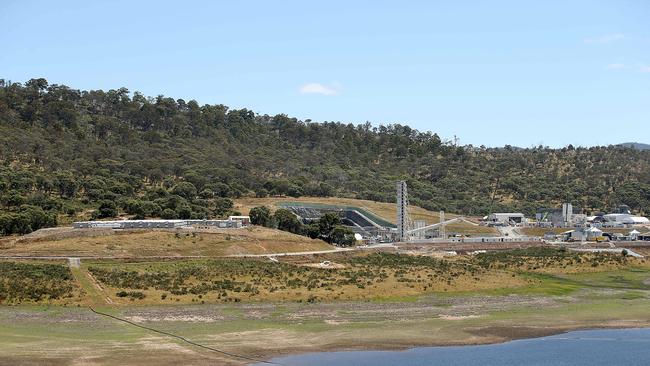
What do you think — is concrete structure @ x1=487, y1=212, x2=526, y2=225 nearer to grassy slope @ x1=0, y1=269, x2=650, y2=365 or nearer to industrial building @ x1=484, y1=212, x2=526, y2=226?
industrial building @ x1=484, y1=212, x2=526, y2=226

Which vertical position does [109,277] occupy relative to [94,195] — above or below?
below

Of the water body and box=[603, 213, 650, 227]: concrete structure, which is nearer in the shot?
the water body

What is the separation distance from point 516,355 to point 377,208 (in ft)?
384

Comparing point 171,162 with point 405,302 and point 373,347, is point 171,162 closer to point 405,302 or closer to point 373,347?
point 405,302

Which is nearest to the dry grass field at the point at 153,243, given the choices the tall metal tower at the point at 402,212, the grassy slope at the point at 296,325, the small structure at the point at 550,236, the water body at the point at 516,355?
the grassy slope at the point at 296,325

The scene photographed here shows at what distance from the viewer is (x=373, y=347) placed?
62156 mm

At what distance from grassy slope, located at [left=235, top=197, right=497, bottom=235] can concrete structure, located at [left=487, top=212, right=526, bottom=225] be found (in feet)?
28.5

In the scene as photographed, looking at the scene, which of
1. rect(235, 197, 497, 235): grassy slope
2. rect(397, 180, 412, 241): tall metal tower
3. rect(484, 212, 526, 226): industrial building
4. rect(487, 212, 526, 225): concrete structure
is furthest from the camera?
rect(487, 212, 526, 225): concrete structure

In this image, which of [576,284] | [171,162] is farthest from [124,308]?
[171,162]

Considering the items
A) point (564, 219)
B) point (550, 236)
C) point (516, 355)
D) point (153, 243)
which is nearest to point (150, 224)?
point (153, 243)

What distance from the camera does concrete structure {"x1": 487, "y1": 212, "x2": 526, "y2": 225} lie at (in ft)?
570

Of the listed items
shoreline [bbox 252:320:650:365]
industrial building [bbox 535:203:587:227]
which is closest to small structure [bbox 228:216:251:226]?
shoreline [bbox 252:320:650:365]

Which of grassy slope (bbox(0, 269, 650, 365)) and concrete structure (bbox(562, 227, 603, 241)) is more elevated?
concrete structure (bbox(562, 227, 603, 241))

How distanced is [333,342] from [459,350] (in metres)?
9.37
